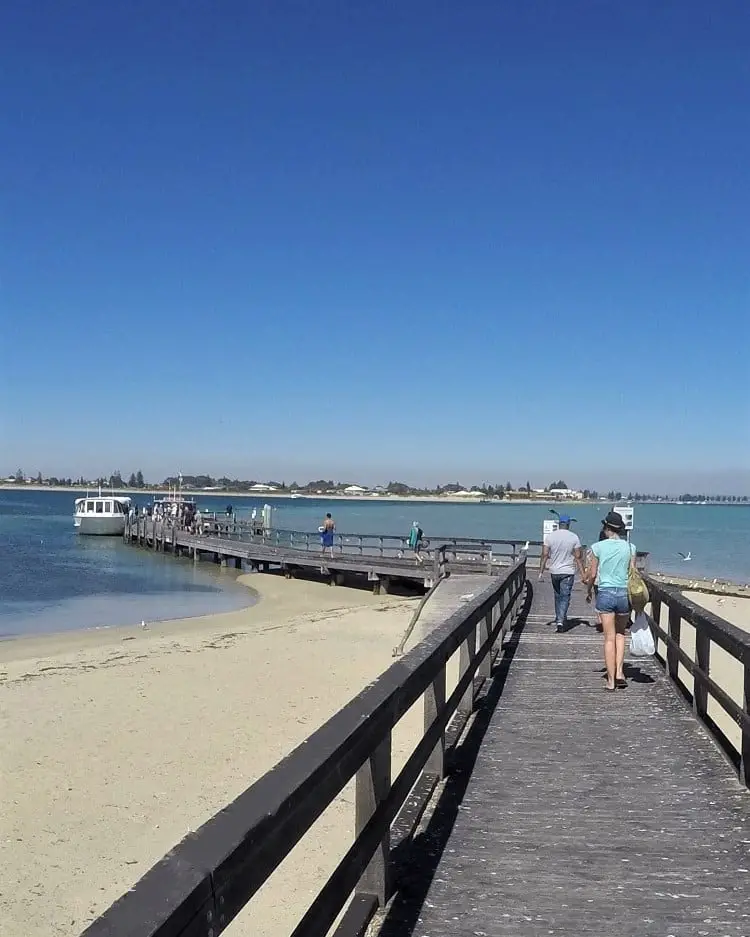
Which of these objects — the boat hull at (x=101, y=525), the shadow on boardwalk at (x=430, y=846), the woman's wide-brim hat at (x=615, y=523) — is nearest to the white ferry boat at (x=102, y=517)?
the boat hull at (x=101, y=525)

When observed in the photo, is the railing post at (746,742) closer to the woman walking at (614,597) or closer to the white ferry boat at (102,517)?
the woman walking at (614,597)

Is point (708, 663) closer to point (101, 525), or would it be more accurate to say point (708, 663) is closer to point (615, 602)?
point (615, 602)

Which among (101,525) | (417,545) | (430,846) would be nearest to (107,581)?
(417,545)

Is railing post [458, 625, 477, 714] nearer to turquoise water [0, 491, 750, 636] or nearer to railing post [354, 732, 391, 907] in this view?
railing post [354, 732, 391, 907]

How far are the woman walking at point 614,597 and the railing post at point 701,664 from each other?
1170 mm

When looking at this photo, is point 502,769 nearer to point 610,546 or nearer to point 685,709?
point 685,709

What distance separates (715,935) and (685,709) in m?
4.05

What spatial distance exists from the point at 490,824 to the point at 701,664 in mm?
2645

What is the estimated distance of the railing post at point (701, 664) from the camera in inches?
248


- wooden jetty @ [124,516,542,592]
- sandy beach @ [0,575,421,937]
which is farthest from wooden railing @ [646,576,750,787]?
wooden jetty @ [124,516,542,592]

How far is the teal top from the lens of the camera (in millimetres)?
7934

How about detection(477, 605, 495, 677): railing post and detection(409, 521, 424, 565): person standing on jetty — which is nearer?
detection(477, 605, 495, 677): railing post

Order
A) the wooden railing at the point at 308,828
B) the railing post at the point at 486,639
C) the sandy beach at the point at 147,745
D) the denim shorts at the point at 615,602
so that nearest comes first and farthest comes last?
the wooden railing at the point at 308,828 → the sandy beach at the point at 147,745 → the denim shorts at the point at 615,602 → the railing post at the point at 486,639

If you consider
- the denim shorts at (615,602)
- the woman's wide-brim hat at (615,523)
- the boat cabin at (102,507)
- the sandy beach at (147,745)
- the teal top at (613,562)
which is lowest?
the sandy beach at (147,745)
